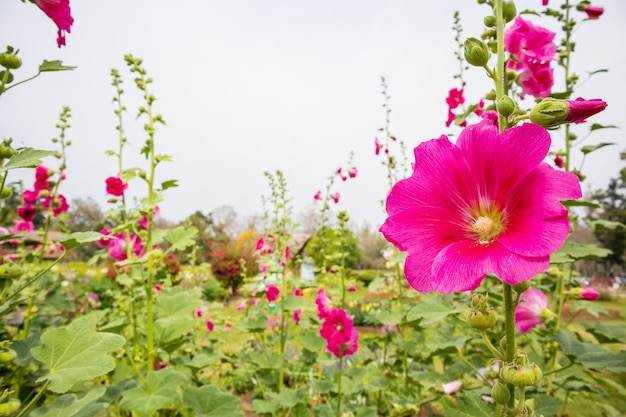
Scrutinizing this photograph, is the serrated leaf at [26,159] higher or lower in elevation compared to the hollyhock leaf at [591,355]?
higher

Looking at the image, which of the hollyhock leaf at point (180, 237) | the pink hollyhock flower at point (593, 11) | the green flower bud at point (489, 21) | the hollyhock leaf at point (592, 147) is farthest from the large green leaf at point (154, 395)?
the pink hollyhock flower at point (593, 11)

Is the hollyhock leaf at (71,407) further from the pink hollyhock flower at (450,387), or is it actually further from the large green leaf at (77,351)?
the pink hollyhock flower at (450,387)

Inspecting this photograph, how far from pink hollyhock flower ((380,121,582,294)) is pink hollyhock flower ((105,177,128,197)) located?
1730 millimetres

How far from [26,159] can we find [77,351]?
0.66 m

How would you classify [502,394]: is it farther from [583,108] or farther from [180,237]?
[180,237]

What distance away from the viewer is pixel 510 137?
26.4 inches

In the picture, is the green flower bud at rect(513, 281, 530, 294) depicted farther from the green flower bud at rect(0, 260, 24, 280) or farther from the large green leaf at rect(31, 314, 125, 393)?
the green flower bud at rect(0, 260, 24, 280)

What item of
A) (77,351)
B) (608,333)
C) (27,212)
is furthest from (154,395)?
(608,333)

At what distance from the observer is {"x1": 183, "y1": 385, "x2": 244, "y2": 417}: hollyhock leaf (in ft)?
5.04

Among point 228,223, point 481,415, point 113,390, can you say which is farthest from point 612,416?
point 228,223

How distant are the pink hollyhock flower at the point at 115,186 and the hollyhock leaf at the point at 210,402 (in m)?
1.15

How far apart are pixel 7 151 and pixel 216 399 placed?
129cm

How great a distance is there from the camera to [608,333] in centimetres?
149

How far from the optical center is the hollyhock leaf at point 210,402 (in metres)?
1.54
